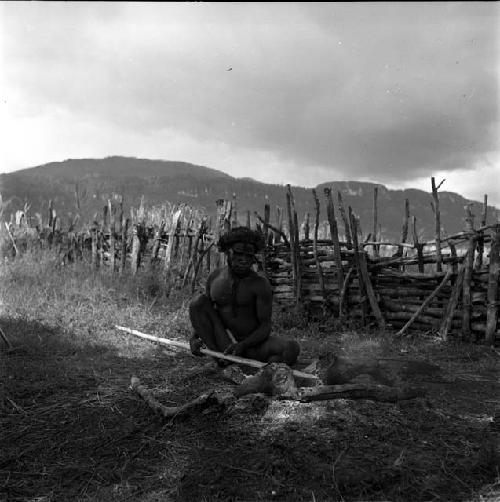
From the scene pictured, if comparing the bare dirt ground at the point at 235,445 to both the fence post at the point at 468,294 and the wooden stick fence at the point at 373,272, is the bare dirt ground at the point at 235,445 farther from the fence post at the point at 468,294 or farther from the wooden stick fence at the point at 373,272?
the wooden stick fence at the point at 373,272

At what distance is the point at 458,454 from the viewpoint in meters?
2.35

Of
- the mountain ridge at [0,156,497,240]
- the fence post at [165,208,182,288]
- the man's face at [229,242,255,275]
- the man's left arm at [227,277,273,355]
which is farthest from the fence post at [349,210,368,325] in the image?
the mountain ridge at [0,156,497,240]

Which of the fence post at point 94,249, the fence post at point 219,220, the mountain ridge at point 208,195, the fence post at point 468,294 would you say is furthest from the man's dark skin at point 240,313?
the mountain ridge at point 208,195

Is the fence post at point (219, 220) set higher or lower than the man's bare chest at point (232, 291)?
higher

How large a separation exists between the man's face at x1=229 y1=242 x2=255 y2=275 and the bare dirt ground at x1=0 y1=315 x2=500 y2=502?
90cm

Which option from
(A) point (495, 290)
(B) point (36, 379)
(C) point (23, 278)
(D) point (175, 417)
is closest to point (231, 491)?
(D) point (175, 417)

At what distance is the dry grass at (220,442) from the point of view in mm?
2104

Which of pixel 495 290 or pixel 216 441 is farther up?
pixel 495 290

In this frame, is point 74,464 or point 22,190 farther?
point 22,190

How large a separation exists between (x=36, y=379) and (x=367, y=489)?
2929 millimetres

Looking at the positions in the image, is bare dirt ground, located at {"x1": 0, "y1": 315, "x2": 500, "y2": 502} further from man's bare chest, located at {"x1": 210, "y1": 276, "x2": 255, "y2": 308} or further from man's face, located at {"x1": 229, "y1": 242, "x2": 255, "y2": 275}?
man's face, located at {"x1": 229, "y1": 242, "x2": 255, "y2": 275}

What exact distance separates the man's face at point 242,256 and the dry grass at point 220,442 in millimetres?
927

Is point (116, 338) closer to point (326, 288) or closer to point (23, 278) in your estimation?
point (326, 288)

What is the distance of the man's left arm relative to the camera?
154 inches
